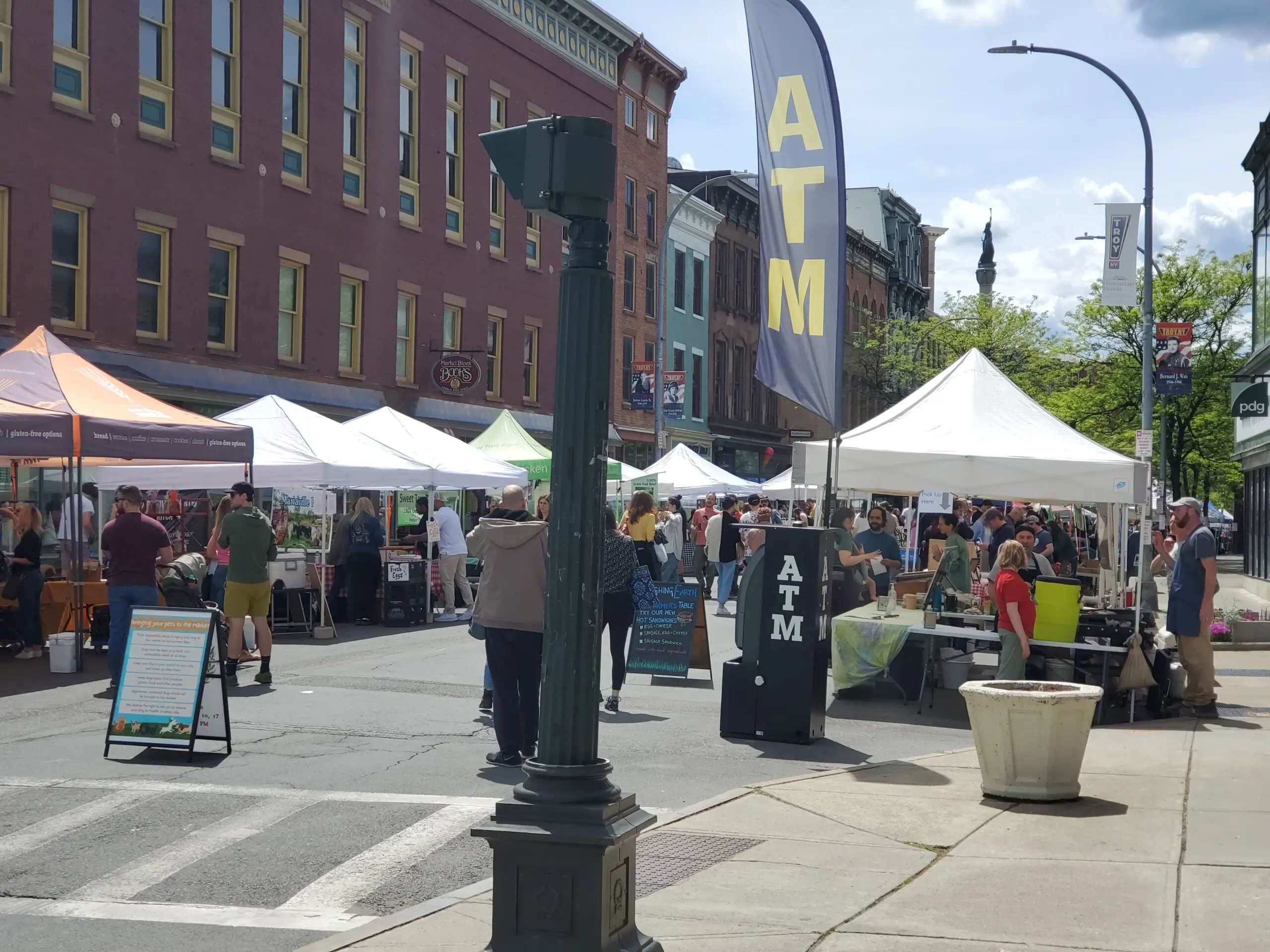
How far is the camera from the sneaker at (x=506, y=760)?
32.0 ft

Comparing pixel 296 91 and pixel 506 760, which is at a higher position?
pixel 296 91

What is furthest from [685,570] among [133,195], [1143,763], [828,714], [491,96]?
[1143,763]

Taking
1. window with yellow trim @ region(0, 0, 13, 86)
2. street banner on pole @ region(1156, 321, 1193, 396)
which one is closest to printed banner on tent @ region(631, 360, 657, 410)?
street banner on pole @ region(1156, 321, 1193, 396)

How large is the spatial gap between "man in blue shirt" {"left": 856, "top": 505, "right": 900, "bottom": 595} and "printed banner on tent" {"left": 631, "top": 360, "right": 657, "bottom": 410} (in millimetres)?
21820

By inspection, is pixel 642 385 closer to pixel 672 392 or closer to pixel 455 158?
pixel 672 392

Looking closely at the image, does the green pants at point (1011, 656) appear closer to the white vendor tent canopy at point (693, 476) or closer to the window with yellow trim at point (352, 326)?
the white vendor tent canopy at point (693, 476)

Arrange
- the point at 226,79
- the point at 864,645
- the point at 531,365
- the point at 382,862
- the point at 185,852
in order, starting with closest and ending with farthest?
the point at 382,862, the point at 185,852, the point at 864,645, the point at 226,79, the point at 531,365

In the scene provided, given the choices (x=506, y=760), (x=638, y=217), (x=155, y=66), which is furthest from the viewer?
(x=638, y=217)

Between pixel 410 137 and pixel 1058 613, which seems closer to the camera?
pixel 1058 613

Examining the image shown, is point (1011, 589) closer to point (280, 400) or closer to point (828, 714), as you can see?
point (828, 714)

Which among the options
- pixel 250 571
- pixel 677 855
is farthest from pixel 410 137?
pixel 677 855

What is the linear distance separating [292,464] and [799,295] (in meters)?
9.53

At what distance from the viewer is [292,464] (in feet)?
60.8

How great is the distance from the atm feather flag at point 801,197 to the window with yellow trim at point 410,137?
2257 centimetres
